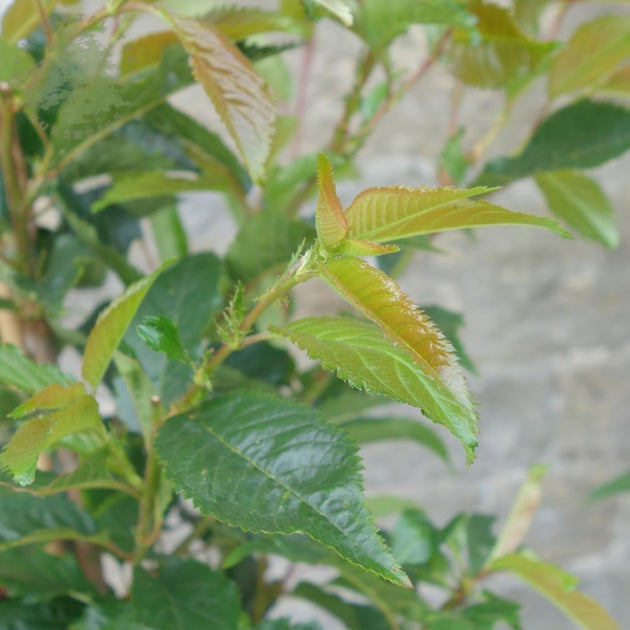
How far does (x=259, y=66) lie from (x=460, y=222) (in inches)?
12.0

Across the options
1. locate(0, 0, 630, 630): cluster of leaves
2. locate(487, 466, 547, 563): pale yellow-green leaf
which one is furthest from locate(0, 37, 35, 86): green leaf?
locate(487, 466, 547, 563): pale yellow-green leaf

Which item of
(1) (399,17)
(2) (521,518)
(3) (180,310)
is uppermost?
(1) (399,17)

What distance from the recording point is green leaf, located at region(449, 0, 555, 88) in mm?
342

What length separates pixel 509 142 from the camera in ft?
2.79

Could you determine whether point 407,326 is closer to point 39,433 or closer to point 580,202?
point 39,433

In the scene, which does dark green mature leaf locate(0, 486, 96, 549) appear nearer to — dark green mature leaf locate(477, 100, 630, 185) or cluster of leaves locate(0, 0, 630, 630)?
cluster of leaves locate(0, 0, 630, 630)

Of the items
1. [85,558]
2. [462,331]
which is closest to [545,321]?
[462,331]

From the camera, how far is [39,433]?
0.22 metres

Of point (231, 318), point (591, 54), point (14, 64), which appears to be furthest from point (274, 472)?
point (591, 54)

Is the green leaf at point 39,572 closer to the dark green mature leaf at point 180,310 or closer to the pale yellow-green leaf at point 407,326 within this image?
the dark green mature leaf at point 180,310

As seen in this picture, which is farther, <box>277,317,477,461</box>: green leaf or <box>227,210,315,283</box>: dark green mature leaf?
<box>227,210,315,283</box>: dark green mature leaf

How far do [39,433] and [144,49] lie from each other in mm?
170

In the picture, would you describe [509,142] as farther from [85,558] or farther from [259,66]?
[85,558]

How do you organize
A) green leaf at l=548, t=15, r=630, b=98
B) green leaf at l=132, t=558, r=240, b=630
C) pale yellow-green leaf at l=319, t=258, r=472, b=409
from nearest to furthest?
pale yellow-green leaf at l=319, t=258, r=472, b=409, green leaf at l=132, t=558, r=240, b=630, green leaf at l=548, t=15, r=630, b=98
